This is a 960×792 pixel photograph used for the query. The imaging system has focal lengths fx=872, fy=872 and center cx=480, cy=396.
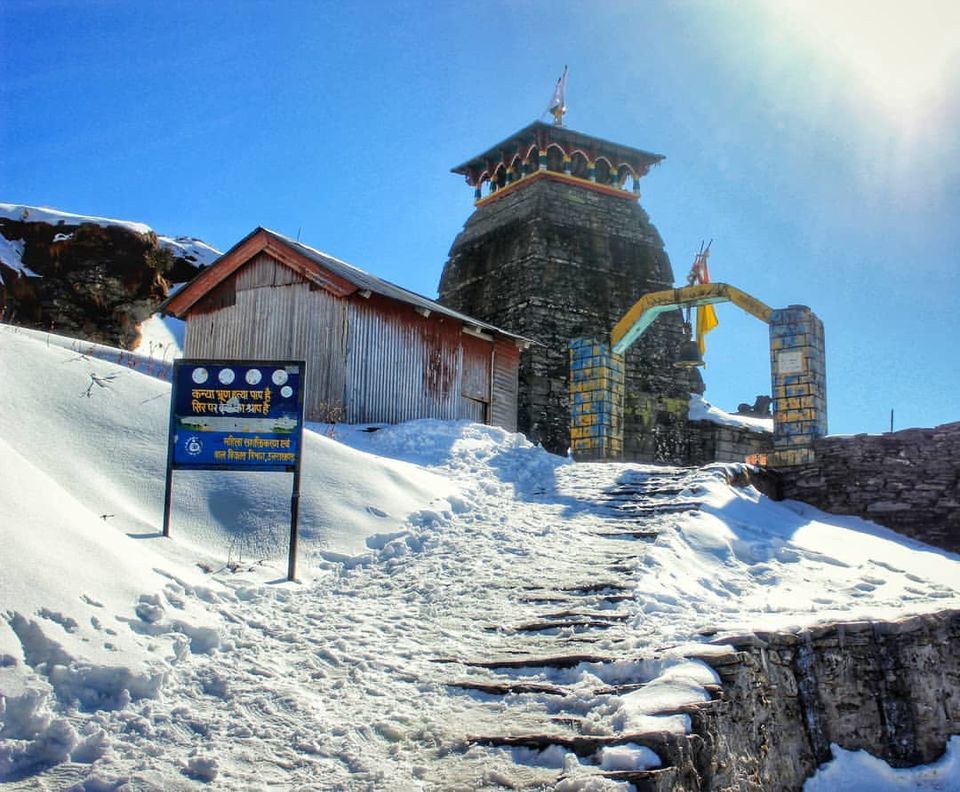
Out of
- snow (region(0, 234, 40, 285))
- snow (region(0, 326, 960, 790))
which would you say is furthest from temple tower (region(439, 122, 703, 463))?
snow (region(0, 326, 960, 790))

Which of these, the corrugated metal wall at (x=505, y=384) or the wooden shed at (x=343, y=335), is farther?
the corrugated metal wall at (x=505, y=384)

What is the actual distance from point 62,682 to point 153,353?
23.7 m

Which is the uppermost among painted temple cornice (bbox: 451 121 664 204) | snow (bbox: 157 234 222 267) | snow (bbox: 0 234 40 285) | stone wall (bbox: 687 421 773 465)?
painted temple cornice (bbox: 451 121 664 204)

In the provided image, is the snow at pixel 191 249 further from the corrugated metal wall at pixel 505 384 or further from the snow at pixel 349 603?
the snow at pixel 349 603

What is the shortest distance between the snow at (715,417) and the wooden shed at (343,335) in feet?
28.1

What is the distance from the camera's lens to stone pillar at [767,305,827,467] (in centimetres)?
1416

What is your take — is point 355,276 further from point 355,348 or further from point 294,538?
point 294,538

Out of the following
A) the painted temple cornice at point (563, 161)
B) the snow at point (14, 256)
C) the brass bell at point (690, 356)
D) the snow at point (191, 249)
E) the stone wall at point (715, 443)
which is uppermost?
the painted temple cornice at point (563, 161)

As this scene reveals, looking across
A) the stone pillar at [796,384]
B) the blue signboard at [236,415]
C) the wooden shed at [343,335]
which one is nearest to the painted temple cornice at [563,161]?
the wooden shed at [343,335]

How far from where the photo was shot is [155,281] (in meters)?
28.6

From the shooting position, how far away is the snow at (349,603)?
15.3 feet

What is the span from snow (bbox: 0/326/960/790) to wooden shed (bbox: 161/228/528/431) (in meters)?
6.30

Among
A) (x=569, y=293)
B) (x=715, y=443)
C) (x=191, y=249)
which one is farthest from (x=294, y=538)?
(x=191, y=249)

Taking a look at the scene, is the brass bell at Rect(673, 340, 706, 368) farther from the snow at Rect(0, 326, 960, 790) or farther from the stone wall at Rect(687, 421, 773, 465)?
the stone wall at Rect(687, 421, 773, 465)
